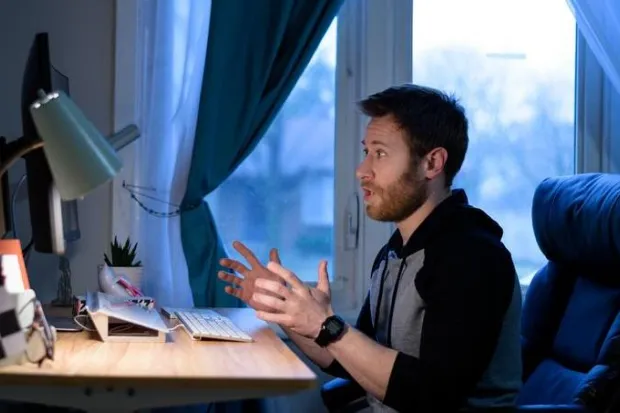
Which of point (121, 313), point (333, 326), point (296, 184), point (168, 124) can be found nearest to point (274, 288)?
point (333, 326)

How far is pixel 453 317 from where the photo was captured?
161 centimetres

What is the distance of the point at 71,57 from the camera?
2.60 m

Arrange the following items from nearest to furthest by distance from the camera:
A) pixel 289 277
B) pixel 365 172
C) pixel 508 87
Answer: pixel 289 277 → pixel 365 172 → pixel 508 87

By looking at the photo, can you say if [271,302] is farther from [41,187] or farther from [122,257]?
[122,257]

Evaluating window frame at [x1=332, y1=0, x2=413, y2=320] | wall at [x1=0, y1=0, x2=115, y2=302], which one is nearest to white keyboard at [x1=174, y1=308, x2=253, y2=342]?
wall at [x1=0, y1=0, x2=115, y2=302]

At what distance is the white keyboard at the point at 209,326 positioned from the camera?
1682 mm

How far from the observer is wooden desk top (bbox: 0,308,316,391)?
1.28 metres

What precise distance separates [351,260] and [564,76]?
0.99m

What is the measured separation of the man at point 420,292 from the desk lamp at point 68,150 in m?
0.46

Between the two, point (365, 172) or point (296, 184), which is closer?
point (365, 172)

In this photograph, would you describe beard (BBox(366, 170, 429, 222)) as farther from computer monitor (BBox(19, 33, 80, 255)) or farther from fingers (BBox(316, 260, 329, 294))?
computer monitor (BBox(19, 33, 80, 255))

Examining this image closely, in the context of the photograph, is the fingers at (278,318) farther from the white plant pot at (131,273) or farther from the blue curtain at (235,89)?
the blue curtain at (235,89)

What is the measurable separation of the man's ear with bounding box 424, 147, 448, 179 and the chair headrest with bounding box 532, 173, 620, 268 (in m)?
0.42

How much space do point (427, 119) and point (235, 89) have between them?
858mm
